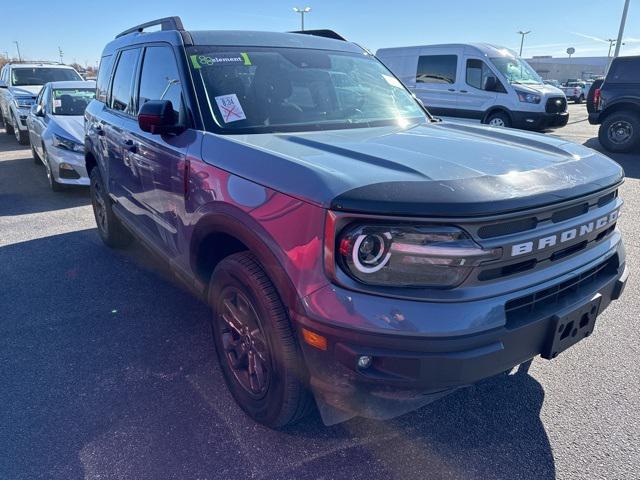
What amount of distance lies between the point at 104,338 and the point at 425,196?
2603 mm

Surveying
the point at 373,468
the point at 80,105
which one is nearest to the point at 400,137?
the point at 373,468

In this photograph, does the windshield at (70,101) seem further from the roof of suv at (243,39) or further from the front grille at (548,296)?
the front grille at (548,296)

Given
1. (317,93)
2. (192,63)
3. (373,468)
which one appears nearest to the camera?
(373,468)

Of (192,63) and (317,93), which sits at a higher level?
(192,63)

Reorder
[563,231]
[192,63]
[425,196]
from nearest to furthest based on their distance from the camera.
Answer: [425,196] → [563,231] → [192,63]

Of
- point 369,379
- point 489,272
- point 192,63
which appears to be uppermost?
point 192,63

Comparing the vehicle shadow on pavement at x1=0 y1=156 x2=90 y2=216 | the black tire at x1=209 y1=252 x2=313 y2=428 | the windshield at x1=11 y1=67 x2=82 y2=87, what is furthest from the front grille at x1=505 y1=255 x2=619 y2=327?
the windshield at x1=11 y1=67 x2=82 y2=87

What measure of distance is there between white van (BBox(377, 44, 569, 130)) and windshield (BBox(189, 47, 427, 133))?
8.86 meters

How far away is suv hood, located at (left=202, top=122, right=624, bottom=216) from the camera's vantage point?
5.81 feet

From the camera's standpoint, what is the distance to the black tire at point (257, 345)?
6.79 feet

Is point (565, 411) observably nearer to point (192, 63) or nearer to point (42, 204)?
point (192, 63)

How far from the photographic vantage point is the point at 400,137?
8.90 ft

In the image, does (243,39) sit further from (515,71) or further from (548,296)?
(515,71)

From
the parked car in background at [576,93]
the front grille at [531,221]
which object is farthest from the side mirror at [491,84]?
the parked car in background at [576,93]
